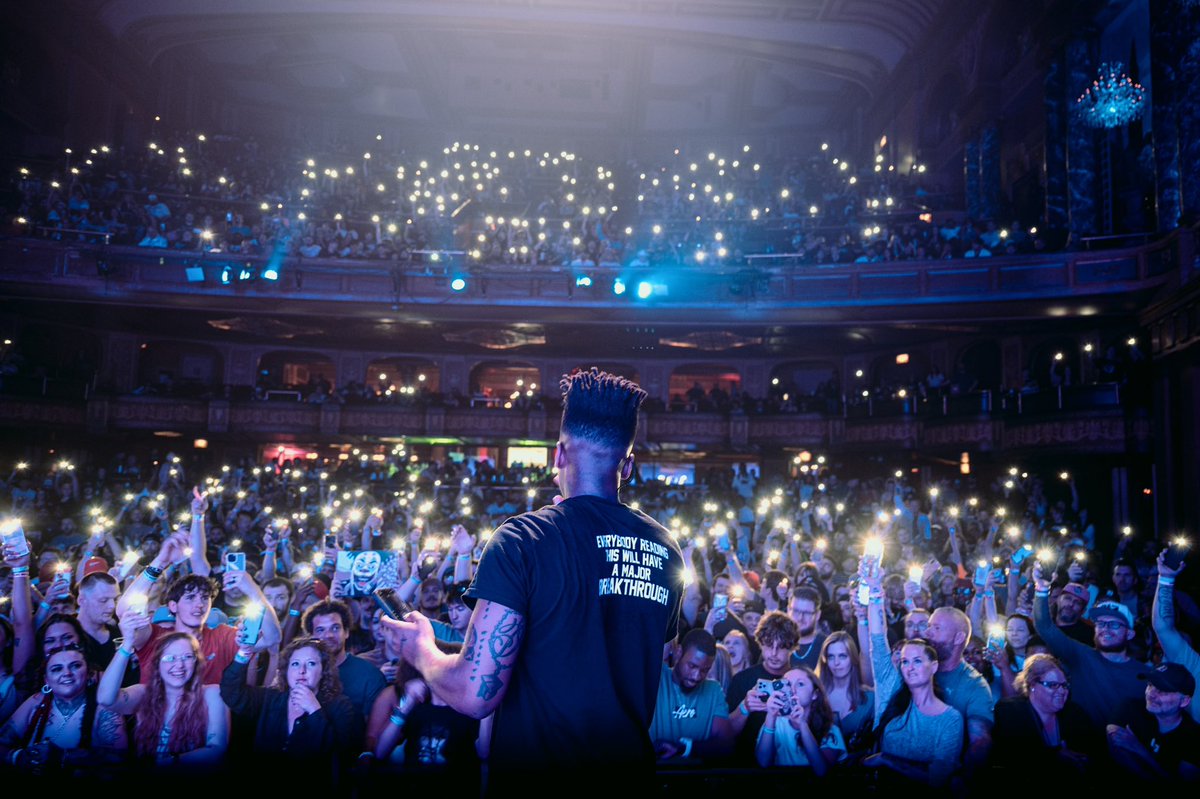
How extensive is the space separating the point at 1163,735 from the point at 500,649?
393cm

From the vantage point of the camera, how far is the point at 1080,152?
17.9 metres

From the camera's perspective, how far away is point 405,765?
3.63 m

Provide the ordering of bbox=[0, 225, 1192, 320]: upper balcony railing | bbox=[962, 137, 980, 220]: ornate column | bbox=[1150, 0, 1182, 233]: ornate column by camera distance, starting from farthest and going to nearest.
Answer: bbox=[962, 137, 980, 220]: ornate column → bbox=[0, 225, 1192, 320]: upper balcony railing → bbox=[1150, 0, 1182, 233]: ornate column

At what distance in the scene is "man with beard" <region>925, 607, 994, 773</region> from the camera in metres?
4.03

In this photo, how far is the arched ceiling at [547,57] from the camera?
24.4m

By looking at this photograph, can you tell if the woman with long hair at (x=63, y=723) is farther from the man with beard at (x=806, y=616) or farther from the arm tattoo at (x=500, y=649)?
the man with beard at (x=806, y=616)

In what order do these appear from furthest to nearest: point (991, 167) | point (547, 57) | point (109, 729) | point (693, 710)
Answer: point (547, 57) → point (991, 167) → point (693, 710) → point (109, 729)

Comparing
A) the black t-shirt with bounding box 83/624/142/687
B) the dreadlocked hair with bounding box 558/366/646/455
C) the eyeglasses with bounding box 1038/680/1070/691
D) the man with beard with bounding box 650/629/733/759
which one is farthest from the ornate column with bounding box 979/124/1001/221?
the black t-shirt with bounding box 83/624/142/687

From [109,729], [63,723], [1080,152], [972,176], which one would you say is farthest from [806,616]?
[972,176]

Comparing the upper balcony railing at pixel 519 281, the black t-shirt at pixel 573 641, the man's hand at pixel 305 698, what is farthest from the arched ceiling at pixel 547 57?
the black t-shirt at pixel 573 641

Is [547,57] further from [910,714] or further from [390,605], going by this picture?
[390,605]

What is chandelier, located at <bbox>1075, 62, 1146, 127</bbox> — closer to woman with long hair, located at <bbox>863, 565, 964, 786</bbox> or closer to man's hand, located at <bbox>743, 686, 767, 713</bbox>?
woman with long hair, located at <bbox>863, 565, 964, 786</bbox>

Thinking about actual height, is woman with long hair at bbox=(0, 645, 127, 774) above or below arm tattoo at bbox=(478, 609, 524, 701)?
below

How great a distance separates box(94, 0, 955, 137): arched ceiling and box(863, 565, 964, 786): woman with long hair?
2370 centimetres
